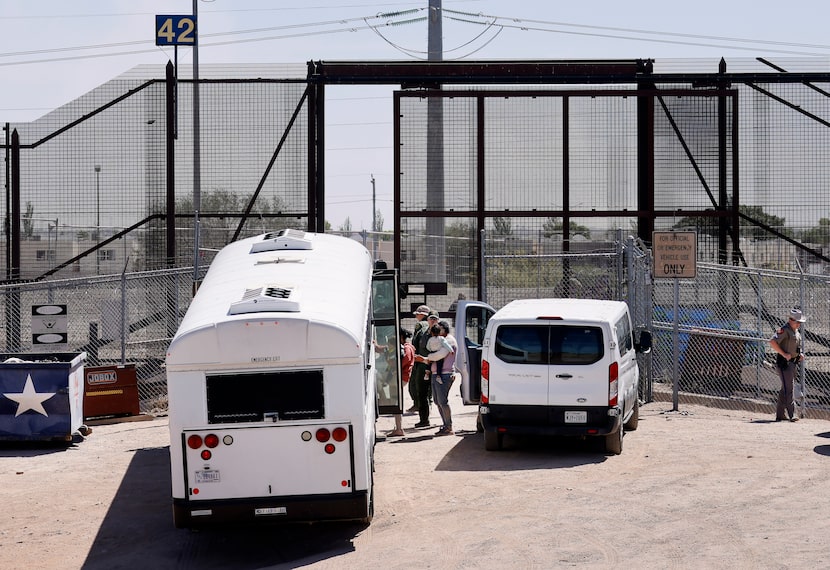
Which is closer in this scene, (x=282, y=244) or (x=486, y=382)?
(x=282, y=244)

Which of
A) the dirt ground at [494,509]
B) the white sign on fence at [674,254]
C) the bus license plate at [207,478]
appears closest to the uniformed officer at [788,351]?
the dirt ground at [494,509]

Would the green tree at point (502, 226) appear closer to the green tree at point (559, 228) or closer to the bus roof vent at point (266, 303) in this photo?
the green tree at point (559, 228)

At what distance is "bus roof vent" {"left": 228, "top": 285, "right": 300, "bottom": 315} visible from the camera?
10.2 m

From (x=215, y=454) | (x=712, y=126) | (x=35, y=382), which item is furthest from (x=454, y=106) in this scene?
(x=215, y=454)

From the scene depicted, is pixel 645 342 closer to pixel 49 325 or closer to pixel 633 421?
pixel 633 421

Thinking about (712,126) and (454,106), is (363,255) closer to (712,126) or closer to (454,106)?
(454,106)

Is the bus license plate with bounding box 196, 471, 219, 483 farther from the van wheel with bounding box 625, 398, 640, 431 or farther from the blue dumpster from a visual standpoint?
Answer: the van wheel with bounding box 625, 398, 640, 431

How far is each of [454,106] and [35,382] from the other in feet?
33.7

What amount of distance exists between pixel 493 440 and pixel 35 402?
6228 mm

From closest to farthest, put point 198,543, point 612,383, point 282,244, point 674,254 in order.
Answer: point 198,543, point 282,244, point 612,383, point 674,254

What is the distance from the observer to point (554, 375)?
1379 cm

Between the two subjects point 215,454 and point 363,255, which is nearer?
point 215,454

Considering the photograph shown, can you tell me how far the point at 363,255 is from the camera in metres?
13.8

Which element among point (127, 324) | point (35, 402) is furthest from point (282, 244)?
point (127, 324)
